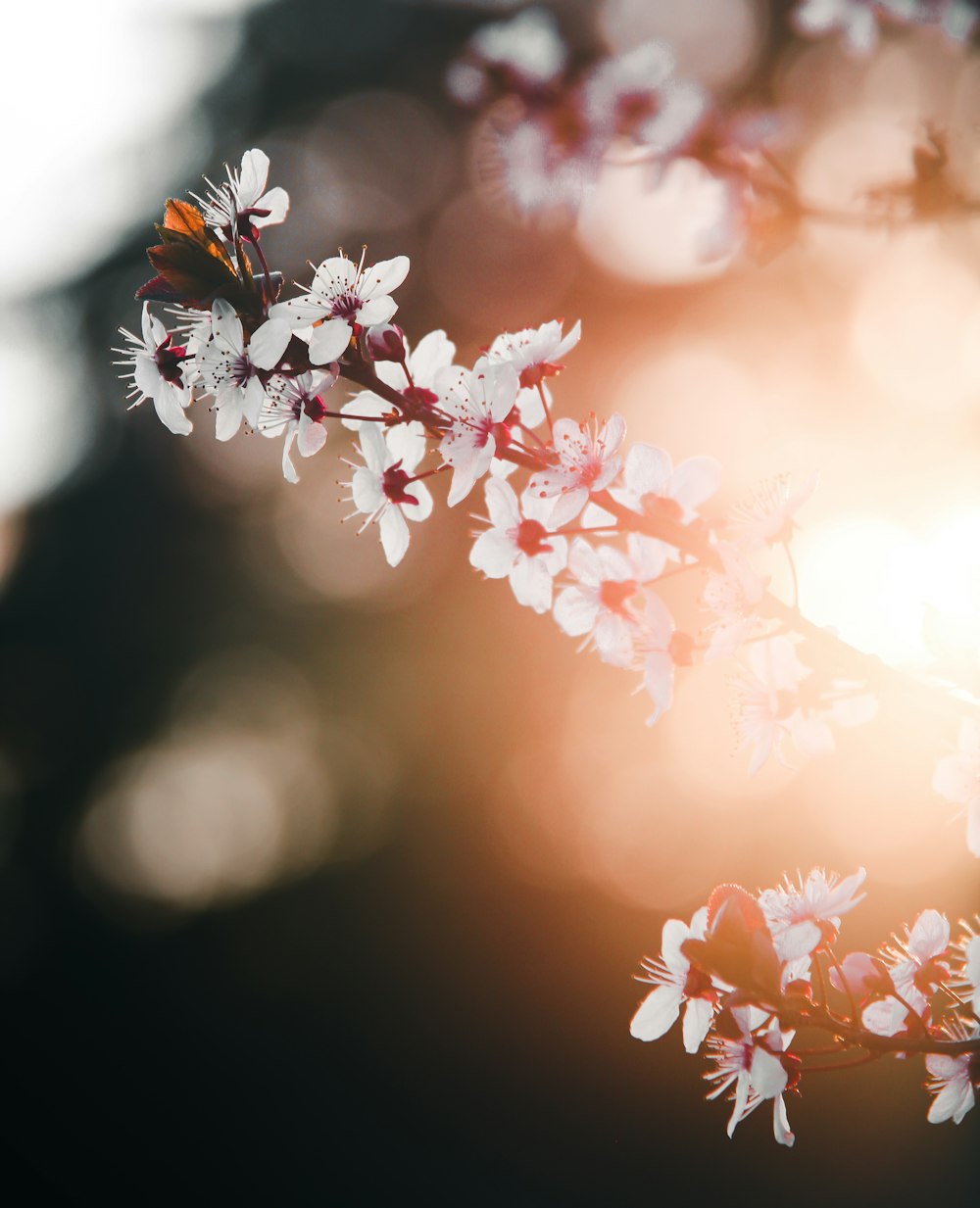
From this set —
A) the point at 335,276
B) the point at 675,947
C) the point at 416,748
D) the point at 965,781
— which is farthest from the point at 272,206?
the point at 416,748

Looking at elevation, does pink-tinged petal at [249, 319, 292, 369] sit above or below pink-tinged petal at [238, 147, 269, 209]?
below

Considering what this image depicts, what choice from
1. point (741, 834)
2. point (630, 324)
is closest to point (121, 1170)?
point (741, 834)

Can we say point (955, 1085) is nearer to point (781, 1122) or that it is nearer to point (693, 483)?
point (781, 1122)

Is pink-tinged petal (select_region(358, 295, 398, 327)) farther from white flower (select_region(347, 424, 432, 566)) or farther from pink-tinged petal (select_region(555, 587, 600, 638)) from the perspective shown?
pink-tinged petal (select_region(555, 587, 600, 638))

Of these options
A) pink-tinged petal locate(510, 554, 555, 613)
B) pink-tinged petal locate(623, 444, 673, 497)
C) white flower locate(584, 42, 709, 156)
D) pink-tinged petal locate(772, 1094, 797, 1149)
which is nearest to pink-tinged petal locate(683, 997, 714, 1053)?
pink-tinged petal locate(772, 1094, 797, 1149)

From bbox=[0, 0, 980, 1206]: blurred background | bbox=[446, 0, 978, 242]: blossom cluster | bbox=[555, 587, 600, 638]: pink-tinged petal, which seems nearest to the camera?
bbox=[555, 587, 600, 638]: pink-tinged petal

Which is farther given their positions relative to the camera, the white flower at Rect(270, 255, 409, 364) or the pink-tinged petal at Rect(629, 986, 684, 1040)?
the pink-tinged petal at Rect(629, 986, 684, 1040)

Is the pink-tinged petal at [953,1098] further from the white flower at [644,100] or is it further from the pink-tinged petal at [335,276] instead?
the white flower at [644,100]
